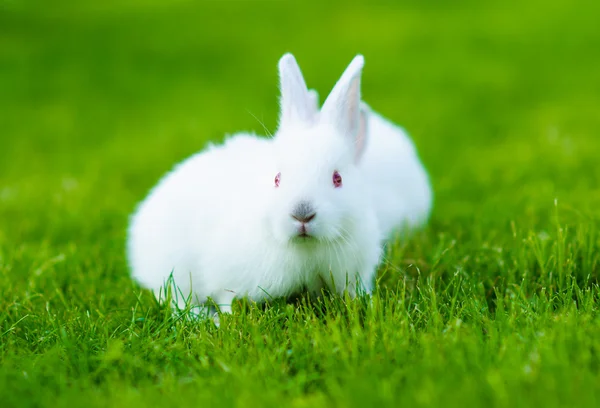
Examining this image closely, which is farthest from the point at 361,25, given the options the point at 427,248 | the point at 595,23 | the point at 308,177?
the point at 308,177

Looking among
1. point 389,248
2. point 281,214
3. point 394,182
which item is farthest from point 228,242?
point 394,182

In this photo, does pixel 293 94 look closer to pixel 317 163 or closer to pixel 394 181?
pixel 317 163

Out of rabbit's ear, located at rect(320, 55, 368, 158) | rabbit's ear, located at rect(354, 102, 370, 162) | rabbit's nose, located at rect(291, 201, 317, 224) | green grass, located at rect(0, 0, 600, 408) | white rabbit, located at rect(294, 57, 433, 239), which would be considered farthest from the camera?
white rabbit, located at rect(294, 57, 433, 239)

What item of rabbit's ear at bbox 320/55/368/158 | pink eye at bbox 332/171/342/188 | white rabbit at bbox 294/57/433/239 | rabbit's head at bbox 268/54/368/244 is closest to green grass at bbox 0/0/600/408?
white rabbit at bbox 294/57/433/239

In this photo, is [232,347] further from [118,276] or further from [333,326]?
[118,276]

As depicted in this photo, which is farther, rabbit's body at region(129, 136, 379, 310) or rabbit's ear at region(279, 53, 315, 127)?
rabbit's ear at region(279, 53, 315, 127)

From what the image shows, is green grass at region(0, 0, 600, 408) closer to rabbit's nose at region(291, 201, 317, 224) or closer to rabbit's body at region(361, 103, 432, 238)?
rabbit's body at region(361, 103, 432, 238)

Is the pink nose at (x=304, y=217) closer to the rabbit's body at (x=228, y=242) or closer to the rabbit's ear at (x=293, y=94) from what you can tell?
the rabbit's body at (x=228, y=242)

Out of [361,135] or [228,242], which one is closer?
[228,242]
